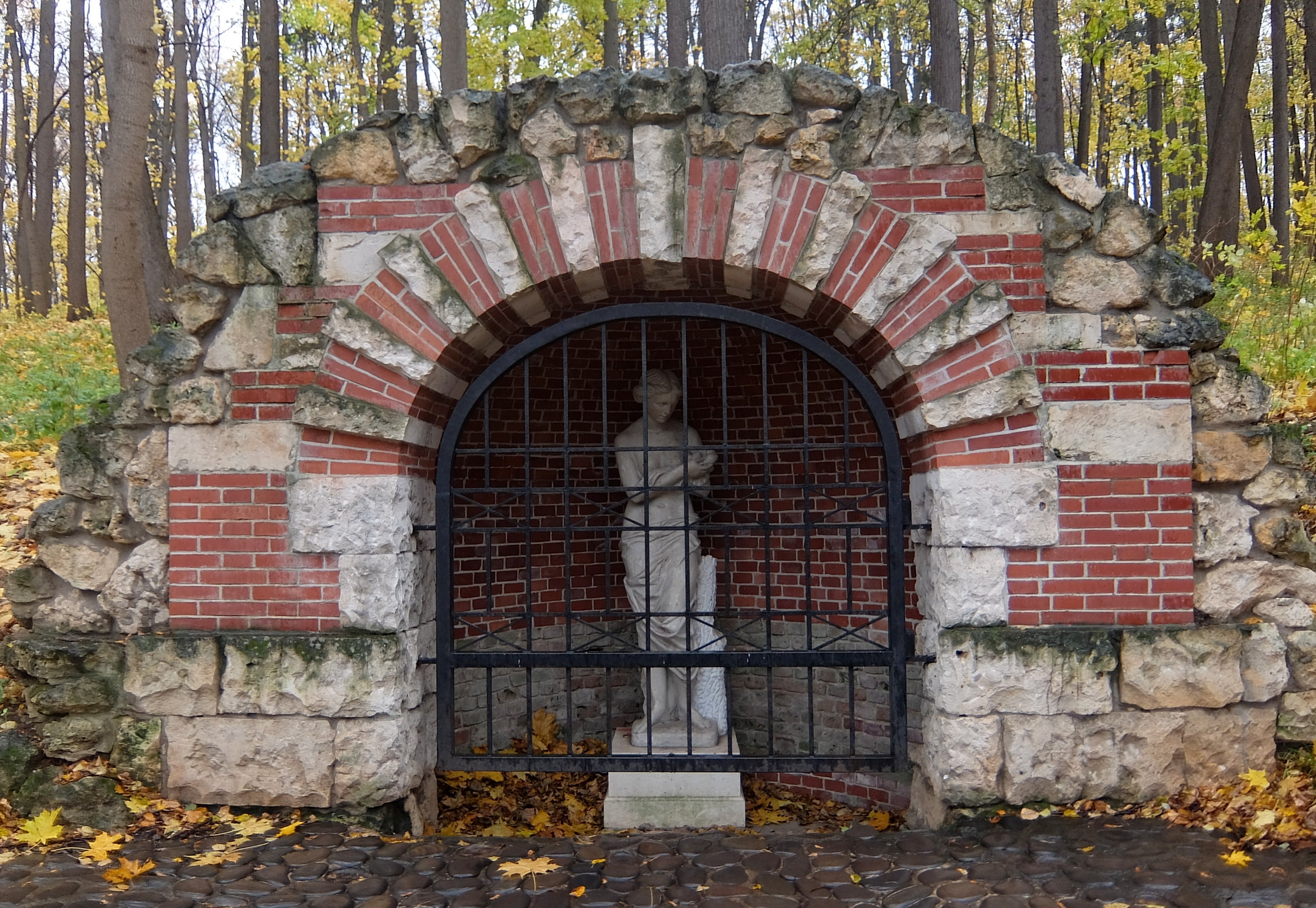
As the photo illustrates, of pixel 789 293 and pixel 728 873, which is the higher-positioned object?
pixel 789 293

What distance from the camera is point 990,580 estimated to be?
3.99 metres

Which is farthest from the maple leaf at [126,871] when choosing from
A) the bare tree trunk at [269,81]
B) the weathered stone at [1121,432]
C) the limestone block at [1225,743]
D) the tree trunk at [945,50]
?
the tree trunk at [945,50]

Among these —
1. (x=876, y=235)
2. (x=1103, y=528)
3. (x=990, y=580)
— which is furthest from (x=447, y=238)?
(x=1103, y=528)

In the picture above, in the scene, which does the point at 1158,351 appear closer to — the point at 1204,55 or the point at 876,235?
the point at 876,235

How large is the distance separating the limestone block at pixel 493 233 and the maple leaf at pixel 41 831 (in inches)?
115

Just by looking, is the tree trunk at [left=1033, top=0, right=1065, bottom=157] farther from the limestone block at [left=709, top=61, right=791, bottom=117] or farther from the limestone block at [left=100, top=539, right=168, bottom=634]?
the limestone block at [left=100, top=539, right=168, bottom=634]

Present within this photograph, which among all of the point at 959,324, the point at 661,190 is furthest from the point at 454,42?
the point at 959,324

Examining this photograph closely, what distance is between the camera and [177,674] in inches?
161

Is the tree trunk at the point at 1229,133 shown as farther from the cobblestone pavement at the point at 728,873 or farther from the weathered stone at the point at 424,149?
the weathered stone at the point at 424,149

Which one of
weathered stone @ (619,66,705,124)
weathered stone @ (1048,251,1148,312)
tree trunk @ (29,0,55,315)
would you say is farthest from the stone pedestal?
tree trunk @ (29,0,55,315)

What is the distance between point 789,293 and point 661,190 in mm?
744

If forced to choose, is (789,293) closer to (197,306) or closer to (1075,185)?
(1075,185)

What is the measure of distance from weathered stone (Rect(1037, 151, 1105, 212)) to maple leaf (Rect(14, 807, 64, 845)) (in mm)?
4840

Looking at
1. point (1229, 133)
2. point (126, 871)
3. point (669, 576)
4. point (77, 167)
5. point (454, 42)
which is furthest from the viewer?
point (77, 167)
